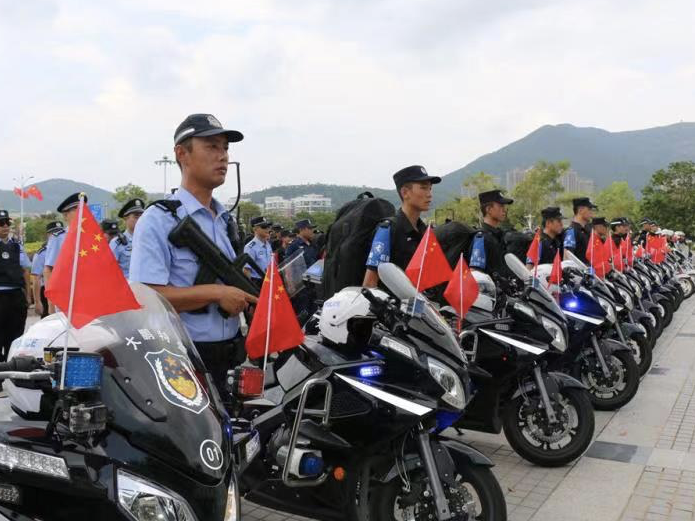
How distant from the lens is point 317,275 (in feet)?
14.9

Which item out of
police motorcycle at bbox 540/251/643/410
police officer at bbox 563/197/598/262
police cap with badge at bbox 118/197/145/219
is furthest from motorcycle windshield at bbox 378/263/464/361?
police officer at bbox 563/197/598/262

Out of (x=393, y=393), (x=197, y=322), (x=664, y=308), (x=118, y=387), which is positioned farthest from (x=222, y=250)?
(x=664, y=308)

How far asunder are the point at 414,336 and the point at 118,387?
176 cm

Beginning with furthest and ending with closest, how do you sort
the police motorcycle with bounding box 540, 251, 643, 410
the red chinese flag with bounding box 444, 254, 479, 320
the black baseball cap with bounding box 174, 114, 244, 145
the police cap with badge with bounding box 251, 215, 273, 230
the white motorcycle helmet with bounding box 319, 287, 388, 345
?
the police cap with badge with bounding box 251, 215, 273, 230
the police motorcycle with bounding box 540, 251, 643, 410
the red chinese flag with bounding box 444, 254, 479, 320
the white motorcycle helmet with bounding box 319, 287, 388, 345
the black baseball cap with bounding box 174, 114, 244, 145

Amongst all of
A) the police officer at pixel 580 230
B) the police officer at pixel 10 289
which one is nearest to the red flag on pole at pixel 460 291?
the police officer at pixel 580 230

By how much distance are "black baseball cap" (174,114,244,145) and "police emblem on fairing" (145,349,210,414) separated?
1.19 metres

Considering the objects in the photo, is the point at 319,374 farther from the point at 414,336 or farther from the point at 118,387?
the point at 118,387

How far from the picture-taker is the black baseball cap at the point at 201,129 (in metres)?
2.88

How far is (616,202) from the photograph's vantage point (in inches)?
3091

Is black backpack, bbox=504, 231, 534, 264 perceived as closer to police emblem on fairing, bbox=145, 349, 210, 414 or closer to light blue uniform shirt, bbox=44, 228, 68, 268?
light blue uniform shirt, bbox=44, 228, 68, 268

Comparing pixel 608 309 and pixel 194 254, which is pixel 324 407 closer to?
pixel 194 254

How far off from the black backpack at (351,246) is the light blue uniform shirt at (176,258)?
142cm

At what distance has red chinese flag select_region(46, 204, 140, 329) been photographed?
1843mm

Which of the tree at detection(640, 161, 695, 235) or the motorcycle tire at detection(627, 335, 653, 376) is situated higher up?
the tree at detection(640, 161, 695, 235)
